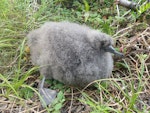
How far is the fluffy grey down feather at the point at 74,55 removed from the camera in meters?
2.15

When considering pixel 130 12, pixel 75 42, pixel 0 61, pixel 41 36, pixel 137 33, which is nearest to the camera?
pixel 75 42

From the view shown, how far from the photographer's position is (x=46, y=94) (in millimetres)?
2219

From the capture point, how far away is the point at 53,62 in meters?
2.19

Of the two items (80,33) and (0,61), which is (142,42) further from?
(0,61)

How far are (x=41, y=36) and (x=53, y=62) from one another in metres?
0.23

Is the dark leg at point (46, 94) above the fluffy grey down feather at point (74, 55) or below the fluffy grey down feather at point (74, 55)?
below

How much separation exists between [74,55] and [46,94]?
32 cm

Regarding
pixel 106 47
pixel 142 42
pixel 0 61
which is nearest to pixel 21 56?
pixel 0 61

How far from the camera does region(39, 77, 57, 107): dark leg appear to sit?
2171 millimetres

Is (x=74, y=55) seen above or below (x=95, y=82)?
above

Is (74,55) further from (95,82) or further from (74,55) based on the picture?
(95,82)

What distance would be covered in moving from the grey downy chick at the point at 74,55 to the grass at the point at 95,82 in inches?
3.0

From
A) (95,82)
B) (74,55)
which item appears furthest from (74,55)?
(95,82)

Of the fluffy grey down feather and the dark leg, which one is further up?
the fluffy grey down feather
